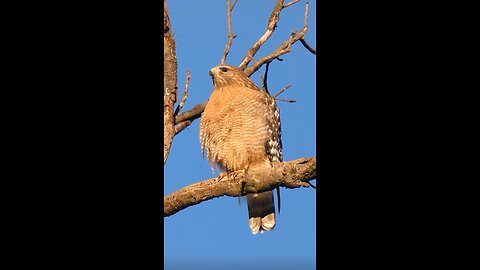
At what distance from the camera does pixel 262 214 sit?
504 cm

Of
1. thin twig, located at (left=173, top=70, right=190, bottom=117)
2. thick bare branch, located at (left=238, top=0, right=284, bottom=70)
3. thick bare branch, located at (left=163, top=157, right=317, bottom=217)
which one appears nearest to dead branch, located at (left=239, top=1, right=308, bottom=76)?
thick bare branch, located at (left=238, top=0, right=284, bottom=70)

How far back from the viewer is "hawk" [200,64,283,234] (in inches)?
187

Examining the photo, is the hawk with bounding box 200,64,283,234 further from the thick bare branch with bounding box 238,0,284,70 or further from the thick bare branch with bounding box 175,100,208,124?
the thick bare branch with bounding box 238,0,284,70

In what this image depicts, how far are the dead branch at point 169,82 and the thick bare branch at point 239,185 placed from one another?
406 millimetres

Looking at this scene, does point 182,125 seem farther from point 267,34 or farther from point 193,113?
point 267,34

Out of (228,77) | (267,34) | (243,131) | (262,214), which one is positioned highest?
(267,34)

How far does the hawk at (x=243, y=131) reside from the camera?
475 centimetres

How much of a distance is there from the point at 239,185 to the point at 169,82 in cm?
82

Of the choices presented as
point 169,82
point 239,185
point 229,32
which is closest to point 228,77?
point 229,32

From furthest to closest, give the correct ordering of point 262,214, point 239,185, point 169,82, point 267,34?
point 267,34, point 262,214, point 169,82, point 239,185

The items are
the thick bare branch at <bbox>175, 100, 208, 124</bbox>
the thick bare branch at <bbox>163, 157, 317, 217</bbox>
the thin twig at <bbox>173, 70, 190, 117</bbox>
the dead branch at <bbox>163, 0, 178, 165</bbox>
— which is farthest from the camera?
the thick bare branch at <bbox>175, 100, 208, 124</bbox>

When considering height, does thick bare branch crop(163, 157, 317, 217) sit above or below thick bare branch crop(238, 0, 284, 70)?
below
